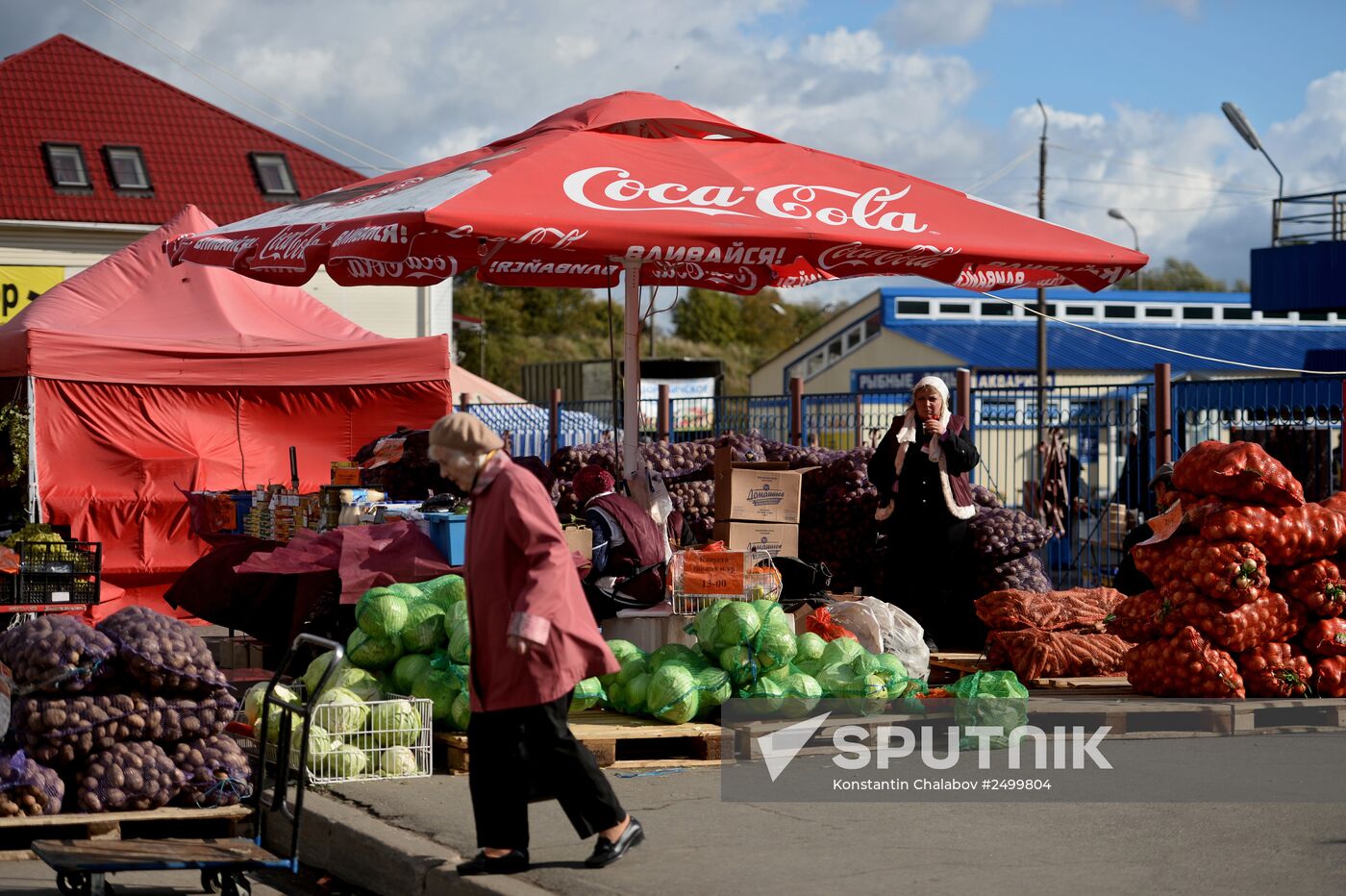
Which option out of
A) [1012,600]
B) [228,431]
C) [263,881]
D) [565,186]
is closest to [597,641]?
[263,881]

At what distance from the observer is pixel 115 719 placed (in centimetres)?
651

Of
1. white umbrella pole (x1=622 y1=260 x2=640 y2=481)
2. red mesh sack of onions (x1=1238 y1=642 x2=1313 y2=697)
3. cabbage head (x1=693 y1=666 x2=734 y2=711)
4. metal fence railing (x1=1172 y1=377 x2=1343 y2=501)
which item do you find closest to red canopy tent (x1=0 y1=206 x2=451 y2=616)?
white umbrella pole (x1=622 y1=260 x2=640 y2=481)

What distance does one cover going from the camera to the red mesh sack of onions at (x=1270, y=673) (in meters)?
8.45

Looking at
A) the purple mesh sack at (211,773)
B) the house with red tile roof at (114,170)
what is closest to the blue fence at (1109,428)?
the purple mesh sack at (211,773)

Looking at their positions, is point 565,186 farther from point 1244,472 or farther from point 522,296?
point 522,296

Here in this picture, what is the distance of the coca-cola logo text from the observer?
313 inches

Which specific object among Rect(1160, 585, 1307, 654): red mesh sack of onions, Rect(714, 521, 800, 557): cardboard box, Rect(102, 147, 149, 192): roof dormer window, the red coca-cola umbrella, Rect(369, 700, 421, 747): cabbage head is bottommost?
Rect(369, 700, 421, 747): cabbage head

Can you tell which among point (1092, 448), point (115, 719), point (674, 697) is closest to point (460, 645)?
point (674, 697)

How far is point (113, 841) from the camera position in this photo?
5.97 metres

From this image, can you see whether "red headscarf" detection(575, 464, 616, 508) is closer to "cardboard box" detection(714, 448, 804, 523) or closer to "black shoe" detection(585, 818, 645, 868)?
"cardboard box" detection(714, 448, 804, 523)

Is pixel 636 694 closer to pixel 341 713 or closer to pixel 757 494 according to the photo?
pixel 341 713

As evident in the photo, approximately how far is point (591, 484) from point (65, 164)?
88.4 feet

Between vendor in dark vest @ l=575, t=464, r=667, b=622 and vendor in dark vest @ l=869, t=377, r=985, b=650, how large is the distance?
183cm

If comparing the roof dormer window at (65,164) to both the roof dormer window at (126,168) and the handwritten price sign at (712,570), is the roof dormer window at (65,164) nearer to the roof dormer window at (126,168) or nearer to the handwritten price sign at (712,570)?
the roof dormer window at (126,168)
